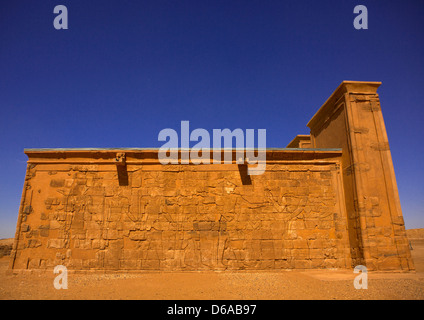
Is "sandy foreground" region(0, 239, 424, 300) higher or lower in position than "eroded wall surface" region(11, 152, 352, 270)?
lower

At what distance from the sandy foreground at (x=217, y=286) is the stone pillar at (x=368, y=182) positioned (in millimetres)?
673

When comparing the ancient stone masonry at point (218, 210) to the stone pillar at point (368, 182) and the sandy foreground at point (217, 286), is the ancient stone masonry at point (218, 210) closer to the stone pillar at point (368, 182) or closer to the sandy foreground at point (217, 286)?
the stone pillar at point (368, 182)

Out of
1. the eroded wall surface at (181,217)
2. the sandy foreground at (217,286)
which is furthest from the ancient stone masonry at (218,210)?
the sandy foreground at (217,286)

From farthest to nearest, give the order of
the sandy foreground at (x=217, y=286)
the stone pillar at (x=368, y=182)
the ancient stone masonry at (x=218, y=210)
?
the ancient stone masonry at (x=218, y=210)
the stone pillar at (x=368, y=182)
the sandy foreground at (x=217, y=286)

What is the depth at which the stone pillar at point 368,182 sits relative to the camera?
7.47 metres

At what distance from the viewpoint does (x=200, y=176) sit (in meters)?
8.49

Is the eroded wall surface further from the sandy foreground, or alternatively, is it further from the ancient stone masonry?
the sandy foreground

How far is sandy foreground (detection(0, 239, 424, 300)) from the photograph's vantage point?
509 centimetres

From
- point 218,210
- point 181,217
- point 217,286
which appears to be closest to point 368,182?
point 218,210

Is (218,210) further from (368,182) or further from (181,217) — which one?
(368,182)

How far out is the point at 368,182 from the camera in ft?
26.2

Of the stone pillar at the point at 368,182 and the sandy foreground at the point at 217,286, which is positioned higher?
the stone pillar at the point at 368,182

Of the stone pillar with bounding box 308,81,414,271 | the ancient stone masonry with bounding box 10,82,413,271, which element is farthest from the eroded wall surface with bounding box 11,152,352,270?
the stone pillar with bounding box 308,81,414,271

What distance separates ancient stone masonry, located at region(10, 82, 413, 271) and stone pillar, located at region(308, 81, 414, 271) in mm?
33
